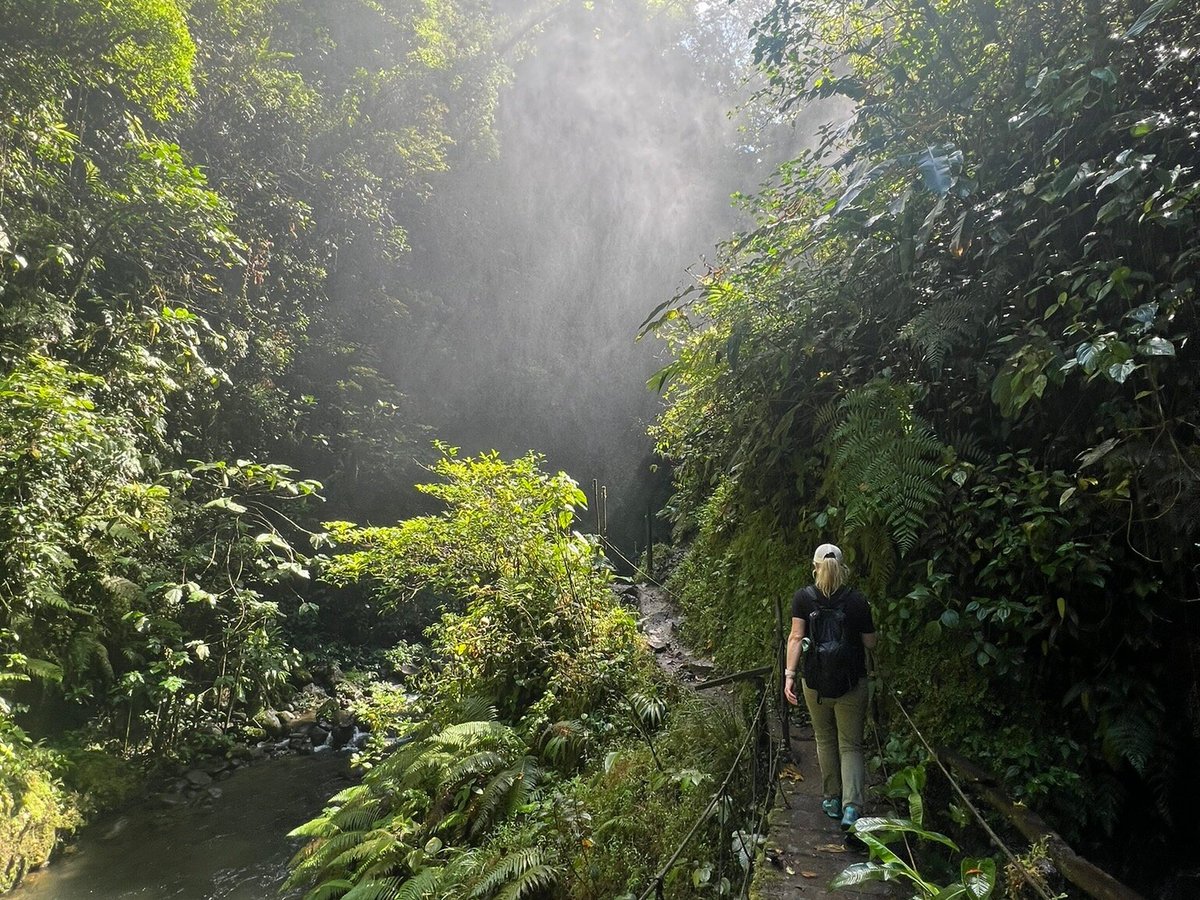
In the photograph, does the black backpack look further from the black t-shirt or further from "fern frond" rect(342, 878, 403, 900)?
"fern frond" rect(342, 878, 403, 900)

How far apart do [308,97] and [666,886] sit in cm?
1653

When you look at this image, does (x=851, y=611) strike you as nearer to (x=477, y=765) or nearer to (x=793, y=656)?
(x=793, y=656)

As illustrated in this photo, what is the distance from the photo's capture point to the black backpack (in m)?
3.38

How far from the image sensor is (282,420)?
15523mm

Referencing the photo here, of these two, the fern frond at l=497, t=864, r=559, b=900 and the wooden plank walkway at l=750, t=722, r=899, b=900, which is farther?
the fern frond at l=497, t=864, r=559, b=900

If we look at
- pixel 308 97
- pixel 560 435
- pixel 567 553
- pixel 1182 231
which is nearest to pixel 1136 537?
pixel 1182 231

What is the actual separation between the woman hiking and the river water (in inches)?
274

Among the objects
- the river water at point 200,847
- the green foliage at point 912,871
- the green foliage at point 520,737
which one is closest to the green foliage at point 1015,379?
the green foliage at point 520,737

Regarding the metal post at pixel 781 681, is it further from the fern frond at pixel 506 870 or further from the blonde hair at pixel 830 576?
the fern frond at pixel 506 870

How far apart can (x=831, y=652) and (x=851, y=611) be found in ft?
0.79

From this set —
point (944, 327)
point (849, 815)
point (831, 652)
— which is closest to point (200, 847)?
point (849, 815)

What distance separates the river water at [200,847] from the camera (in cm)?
752

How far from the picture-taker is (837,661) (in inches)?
133

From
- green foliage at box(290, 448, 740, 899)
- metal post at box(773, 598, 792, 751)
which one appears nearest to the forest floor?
metal post at box(773, 598, 792, 751)
